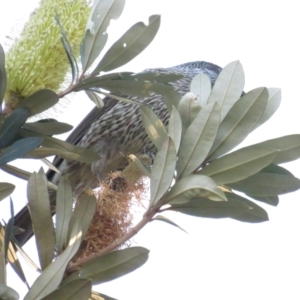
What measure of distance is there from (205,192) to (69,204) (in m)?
0.30

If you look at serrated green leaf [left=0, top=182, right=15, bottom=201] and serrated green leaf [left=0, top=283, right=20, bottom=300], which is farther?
serrated green leaf [left=0, top=182, right=15, bottom=201]

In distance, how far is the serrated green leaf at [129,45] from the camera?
1648 millimetres

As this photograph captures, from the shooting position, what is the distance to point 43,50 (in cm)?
161

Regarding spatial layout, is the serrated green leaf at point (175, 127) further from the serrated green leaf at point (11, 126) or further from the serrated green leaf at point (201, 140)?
the serrated green leaf at point (11, 126)

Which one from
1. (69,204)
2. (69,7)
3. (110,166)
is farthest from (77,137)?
(69,204)

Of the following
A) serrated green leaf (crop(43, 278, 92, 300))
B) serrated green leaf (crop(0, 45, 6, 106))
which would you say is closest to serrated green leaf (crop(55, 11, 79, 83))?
serrated green leaf (crop(0, 45, 6, 106))

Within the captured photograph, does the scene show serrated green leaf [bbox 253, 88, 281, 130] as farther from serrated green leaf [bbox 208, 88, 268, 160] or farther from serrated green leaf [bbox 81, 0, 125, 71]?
serrated green leaf [bbox 81, 0, 125, 71]

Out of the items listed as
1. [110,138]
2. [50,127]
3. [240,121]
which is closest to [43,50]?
[50,127]

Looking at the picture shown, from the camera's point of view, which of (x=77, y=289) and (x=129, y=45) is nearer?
(x=77, y=289)

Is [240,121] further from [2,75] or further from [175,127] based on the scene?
[2,75]

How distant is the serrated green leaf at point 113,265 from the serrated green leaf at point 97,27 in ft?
1.69

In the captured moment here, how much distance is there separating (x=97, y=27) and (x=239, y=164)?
0.52m

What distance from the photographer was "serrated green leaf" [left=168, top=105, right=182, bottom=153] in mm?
1433

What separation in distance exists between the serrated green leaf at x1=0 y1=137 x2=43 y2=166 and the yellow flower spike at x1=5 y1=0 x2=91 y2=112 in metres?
0.23
